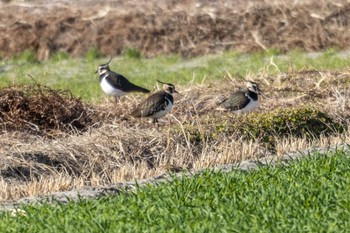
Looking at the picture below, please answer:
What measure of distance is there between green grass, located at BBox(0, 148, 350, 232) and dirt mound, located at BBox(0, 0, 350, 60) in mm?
13415

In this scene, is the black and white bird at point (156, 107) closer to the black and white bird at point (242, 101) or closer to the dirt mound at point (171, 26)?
the black and white bird at point (242, 101)

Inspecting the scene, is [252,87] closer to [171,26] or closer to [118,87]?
[118,87]

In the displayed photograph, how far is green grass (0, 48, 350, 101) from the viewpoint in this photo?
773 inches

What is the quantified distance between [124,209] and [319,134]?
16.7 ft

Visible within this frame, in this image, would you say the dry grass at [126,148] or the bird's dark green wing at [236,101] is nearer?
the dry grass at [126,148]

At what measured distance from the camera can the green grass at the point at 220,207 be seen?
8008 mm

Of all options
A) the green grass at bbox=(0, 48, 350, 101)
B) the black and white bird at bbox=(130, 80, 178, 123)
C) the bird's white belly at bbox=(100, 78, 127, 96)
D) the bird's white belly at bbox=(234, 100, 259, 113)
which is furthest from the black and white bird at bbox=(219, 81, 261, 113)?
the green grass at bbox=(0, 48, 350, 101)

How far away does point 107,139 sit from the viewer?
12.5 metres

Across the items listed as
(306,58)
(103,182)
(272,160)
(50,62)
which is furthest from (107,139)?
(50,62)

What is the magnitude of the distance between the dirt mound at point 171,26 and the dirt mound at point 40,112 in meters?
9.44

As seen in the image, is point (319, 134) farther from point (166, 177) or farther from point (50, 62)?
point (50, 62)

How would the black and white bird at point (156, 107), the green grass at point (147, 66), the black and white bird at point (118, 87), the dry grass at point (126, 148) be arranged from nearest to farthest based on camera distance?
the dry grass at point (126, 148) → the black and white bird at point (156, 107) → the black and white bird at point (118, 87) → the green grass at point (147, 66)

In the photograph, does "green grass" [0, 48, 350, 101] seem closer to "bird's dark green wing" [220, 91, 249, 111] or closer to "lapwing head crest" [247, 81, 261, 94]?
"lapwing head crest" [247, 81, 261, 94]

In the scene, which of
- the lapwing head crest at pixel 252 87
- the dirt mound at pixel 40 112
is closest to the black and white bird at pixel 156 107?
the dirt mound at pixel 40 112
